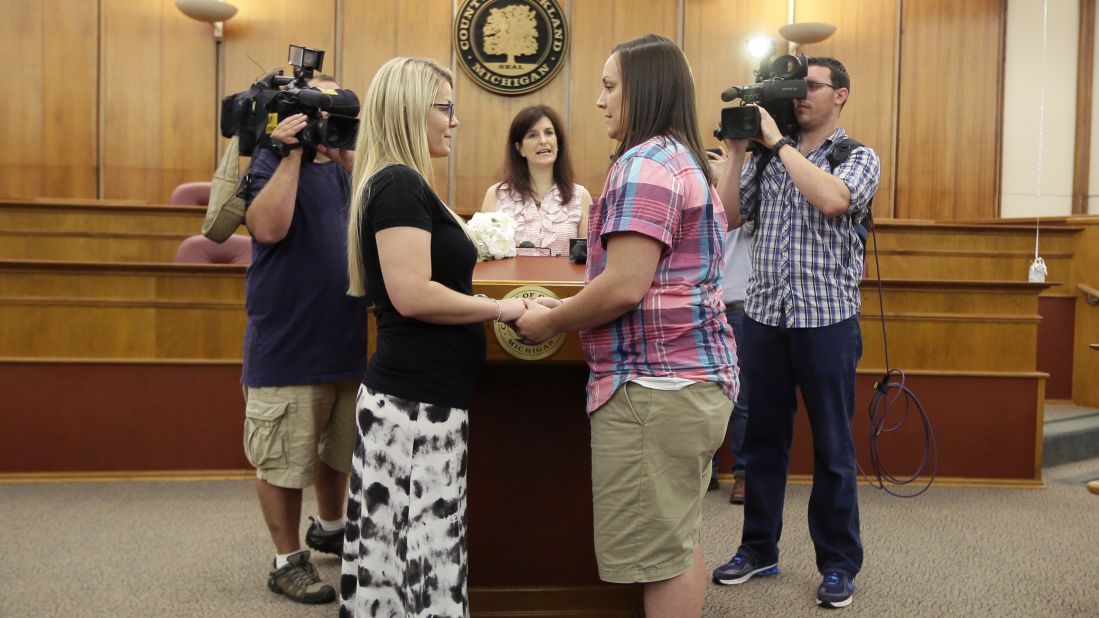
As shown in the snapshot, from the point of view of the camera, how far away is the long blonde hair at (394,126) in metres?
1.60

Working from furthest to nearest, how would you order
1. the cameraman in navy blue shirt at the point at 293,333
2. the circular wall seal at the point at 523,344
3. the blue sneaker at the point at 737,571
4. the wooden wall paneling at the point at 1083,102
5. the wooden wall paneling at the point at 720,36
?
the wooden wall paneling at the point at 720,36
the wooden wall paneling at the point at 1083,102
the blue sneaker at the point at 737,571
the cameraman in navy blue shirt at the point at 293,333
the circular wall seal at the point at 523,344

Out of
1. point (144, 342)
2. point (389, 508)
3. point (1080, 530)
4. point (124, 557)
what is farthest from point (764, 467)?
point (144, 342)

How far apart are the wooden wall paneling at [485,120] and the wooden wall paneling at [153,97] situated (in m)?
1.81

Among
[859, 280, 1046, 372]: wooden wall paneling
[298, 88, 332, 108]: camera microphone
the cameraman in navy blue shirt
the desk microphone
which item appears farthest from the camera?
[859, 280, 1046, 372]: wooden wall paneling

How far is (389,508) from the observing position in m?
1.64

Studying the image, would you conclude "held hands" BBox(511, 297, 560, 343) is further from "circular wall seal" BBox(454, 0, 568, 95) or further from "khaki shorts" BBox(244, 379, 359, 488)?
"circular wall seal" BBox(454, 0, 568, 95)

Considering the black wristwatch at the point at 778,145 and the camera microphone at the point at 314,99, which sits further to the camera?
the black wristwatch at the point at 778,145

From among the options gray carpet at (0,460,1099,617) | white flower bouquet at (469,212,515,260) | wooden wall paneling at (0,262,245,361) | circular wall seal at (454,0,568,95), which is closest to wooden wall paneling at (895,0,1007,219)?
circular wall seal at (454,0,568,95)

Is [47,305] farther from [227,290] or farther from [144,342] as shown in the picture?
[227,290]

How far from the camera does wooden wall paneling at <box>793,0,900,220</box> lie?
6.71 m

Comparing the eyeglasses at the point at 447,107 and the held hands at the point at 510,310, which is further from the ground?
the eyeglasses at the point at 447,107

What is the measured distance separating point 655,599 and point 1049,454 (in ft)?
10.3

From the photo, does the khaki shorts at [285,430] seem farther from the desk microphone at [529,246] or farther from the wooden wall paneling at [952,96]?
the wooden wall paneling at [952,96]

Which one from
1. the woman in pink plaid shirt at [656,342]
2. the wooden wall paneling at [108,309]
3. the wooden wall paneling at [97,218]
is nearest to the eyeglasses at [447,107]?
the woman in pink plaid shirt at [656,342]
